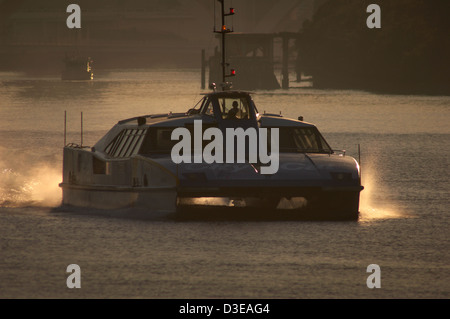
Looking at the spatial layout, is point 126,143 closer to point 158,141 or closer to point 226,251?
point 158,141

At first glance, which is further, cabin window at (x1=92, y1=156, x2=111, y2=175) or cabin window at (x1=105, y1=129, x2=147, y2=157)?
cabin window at (x1=92, y1=156, x2=111, y2=175)

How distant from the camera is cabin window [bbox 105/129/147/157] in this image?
2199cm

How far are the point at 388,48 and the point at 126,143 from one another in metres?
123

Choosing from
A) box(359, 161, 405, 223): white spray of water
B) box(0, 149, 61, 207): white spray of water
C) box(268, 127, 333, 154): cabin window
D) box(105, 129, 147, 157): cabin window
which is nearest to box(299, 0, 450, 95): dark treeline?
box(0, 149, 61, 207): white spray of water

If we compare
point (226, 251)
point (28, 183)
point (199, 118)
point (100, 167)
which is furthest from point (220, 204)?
point (28, 183)

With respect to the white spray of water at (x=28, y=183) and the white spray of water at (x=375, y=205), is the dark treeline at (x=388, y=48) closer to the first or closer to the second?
the white spray of water at (x=28, y=183)

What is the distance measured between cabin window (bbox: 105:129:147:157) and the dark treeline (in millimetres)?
115341

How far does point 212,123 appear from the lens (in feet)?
71.9

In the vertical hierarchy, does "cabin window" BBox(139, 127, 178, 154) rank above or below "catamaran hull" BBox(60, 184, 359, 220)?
above

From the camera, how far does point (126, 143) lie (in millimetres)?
22781

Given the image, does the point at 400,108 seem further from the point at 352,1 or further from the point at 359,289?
the point at 359,289

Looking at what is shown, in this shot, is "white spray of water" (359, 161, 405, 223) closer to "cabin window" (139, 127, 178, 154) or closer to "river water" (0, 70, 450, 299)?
"river water" (0, 70, 450, 299)

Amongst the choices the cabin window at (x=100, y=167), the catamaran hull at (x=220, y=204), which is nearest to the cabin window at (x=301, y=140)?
the catamaran hull at (x=220, y=204)

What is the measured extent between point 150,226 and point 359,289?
690cm
